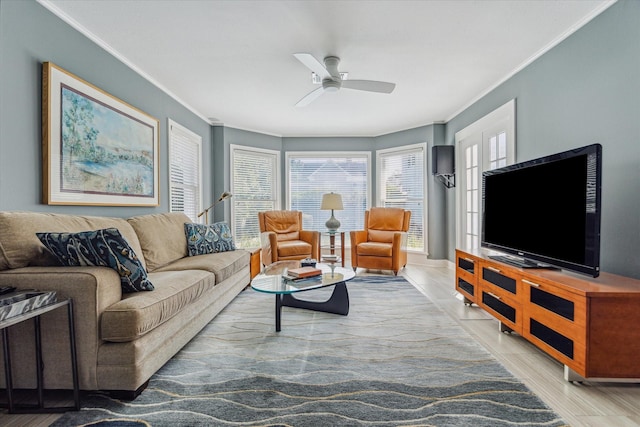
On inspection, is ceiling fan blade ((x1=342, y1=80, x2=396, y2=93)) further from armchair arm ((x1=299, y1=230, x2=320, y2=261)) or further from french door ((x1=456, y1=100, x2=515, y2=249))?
armchair arm ((x1=299, y1=230, x2=320, y2=261))

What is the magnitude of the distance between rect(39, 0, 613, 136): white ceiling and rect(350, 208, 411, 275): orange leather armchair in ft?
5.90

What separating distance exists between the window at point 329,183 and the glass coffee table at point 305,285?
296 cm

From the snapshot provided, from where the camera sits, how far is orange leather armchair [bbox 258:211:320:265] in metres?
4.87

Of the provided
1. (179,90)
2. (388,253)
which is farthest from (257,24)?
(388,253)

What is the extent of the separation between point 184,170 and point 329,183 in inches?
109

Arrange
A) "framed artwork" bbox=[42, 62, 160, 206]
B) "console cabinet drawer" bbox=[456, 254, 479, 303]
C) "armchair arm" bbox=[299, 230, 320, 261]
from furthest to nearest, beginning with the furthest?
1. "armchair arm" bbox=[299, 230, 320, 261]
2. "console cabinet drawer" bbox=[456, 254, 479, 303]
3. "framed artwork" bbox=[42, 62, 160, 206]

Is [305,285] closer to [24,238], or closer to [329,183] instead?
[24,238]

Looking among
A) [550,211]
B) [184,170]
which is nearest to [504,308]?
[550,211]

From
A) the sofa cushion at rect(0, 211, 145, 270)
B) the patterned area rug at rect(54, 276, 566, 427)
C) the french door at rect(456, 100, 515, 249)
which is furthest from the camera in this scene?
the french door at rect(456, 100, 515, 249)

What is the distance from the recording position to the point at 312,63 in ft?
9.04

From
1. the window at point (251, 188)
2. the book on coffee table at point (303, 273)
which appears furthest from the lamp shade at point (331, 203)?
the book on coffee table at point (303, 273)

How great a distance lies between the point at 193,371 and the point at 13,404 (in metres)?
0.84

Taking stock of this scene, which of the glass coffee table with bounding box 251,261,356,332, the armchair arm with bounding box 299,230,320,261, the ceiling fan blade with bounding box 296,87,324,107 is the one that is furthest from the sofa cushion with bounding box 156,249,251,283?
the ceiling fan blade with bounding box 296,87,324,107

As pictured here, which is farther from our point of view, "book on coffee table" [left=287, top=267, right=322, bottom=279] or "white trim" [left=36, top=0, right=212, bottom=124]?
"book on coffee table" [left=287, top=267, right=322, bottom=279]
